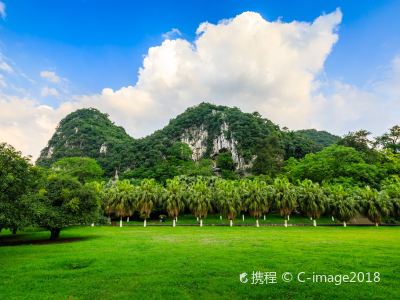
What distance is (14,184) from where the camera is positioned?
1778 cm

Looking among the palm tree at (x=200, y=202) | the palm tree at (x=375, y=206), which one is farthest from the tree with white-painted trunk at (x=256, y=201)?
the palm tree at (x=375, y=206)

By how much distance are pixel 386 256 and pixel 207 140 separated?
12381 centimetres

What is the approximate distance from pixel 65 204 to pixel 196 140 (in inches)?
4537

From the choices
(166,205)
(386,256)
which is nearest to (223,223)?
(166,205)

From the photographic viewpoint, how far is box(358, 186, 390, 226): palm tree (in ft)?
159

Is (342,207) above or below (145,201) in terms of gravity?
below

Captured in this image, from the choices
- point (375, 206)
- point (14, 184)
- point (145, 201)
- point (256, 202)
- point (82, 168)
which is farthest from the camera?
point (82, 168)

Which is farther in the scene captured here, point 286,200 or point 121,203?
point 286,200

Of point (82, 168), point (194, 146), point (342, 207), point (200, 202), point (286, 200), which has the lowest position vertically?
point (342, 207)

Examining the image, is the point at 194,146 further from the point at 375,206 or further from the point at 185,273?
the point at 185,273

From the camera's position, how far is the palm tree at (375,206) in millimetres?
48469

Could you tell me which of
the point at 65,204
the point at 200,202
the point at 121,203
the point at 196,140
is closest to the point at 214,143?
the point at 196,140

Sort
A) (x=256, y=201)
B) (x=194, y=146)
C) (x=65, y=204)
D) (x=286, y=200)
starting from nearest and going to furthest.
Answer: (x=65, y=204) → (x=256, y=201) → (x=286, y=200) → (x=194, y=146)

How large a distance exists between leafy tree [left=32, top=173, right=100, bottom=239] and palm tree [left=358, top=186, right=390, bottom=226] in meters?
43.2
